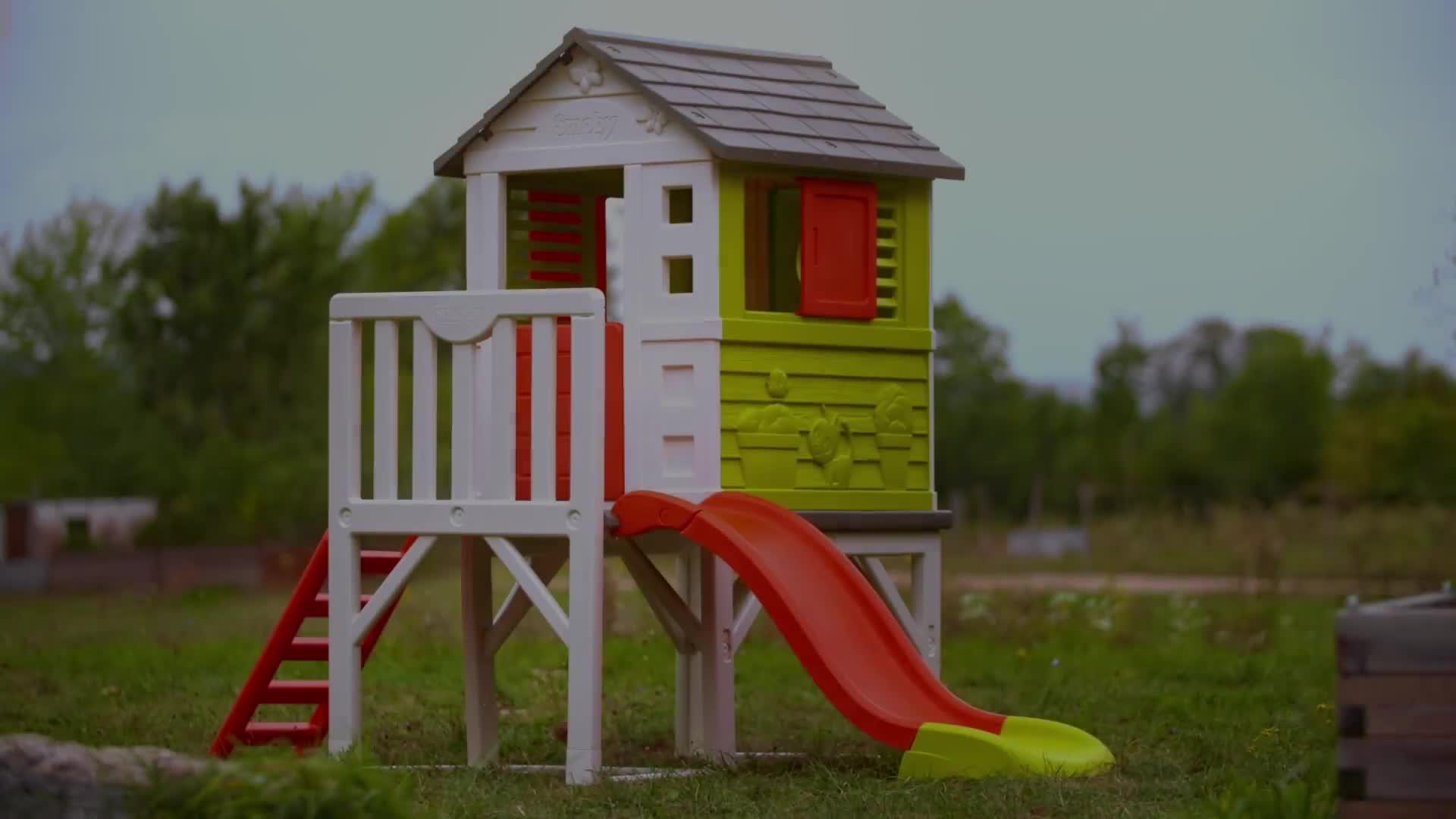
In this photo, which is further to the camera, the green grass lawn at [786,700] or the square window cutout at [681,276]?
the square window cutout at [681,276]

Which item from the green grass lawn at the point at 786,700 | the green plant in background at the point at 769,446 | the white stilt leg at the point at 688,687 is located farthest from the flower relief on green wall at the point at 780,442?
the green grass lawn at the point at 786,700

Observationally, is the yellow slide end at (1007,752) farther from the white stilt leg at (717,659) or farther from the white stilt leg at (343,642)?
the white stilt leg at (343,642)

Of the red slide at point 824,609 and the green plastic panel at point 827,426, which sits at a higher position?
the green plastic panel at point 827,426

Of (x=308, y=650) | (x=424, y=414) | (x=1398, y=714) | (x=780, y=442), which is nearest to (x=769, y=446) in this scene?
(x=780, y=442)

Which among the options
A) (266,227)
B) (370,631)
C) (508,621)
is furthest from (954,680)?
(266,227)

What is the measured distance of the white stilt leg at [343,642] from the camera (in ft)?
25.8

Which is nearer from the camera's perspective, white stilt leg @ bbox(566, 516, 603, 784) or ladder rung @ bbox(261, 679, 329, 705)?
white stilt leg @ bbox(566, 516, 603, 784)

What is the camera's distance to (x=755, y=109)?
876cm

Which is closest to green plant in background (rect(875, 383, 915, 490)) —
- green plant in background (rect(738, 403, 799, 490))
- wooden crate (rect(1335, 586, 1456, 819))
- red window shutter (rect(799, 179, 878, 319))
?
red window shutter (rect(799, 179, 878, 319))

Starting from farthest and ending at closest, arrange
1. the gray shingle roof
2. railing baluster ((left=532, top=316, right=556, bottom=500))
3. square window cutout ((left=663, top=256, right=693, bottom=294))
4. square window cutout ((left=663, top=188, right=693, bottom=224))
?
square window cutout ((left=663, top=256, right=693, bottom=294))
square window cutout ((left=663, top=188, right=693, bottom=224))
the gray shingle roof
railing baluster ((left=532, top=316, right=556, bottom=500))

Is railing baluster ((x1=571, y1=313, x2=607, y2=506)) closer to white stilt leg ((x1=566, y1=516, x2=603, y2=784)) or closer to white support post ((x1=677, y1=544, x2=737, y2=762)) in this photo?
white stilt leg ((x1=566, y1=516, x2=603, y2=784))

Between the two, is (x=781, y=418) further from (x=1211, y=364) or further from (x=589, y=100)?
(x=1211, y=364)

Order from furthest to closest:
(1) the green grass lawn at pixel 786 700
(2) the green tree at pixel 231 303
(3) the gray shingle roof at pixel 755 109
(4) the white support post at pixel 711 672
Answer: (2) the green tree at pixel 231 303 < (4) the white support post at pixel 711 672 < (3) the gray shingle roof at pixel 755 109 < (1) the green grass lawn at pixel 786 700

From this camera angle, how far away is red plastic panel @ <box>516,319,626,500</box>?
27.4 ft
